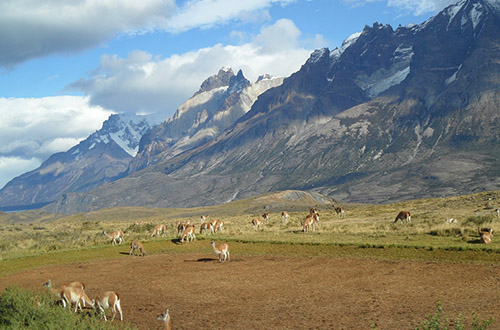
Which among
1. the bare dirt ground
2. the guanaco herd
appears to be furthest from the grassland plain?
the bare dirt ground

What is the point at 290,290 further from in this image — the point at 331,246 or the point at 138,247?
the point at 138,247

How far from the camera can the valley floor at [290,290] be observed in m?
24.0

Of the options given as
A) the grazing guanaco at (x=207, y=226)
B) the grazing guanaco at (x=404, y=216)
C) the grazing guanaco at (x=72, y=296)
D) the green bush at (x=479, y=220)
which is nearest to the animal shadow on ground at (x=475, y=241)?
the green bush at (x=479, y=220)

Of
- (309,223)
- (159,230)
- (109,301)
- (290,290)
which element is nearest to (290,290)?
(290,290)

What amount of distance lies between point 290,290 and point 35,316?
13.9 meters

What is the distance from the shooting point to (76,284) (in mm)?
27969

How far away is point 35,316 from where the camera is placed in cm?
2250

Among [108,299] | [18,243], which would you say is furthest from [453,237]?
[18,243]

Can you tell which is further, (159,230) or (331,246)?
(159,230)

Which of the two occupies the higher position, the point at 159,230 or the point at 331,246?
the point at 159,230

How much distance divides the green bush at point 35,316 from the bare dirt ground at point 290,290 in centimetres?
425

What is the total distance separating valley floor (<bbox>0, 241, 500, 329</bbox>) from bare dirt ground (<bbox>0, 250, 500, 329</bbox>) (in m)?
0.05

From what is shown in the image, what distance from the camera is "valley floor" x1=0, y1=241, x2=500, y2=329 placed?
24.0 m

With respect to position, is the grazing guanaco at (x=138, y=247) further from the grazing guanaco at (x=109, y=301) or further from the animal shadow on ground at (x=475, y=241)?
the animal shadow on ground at (x=475, y=241)
